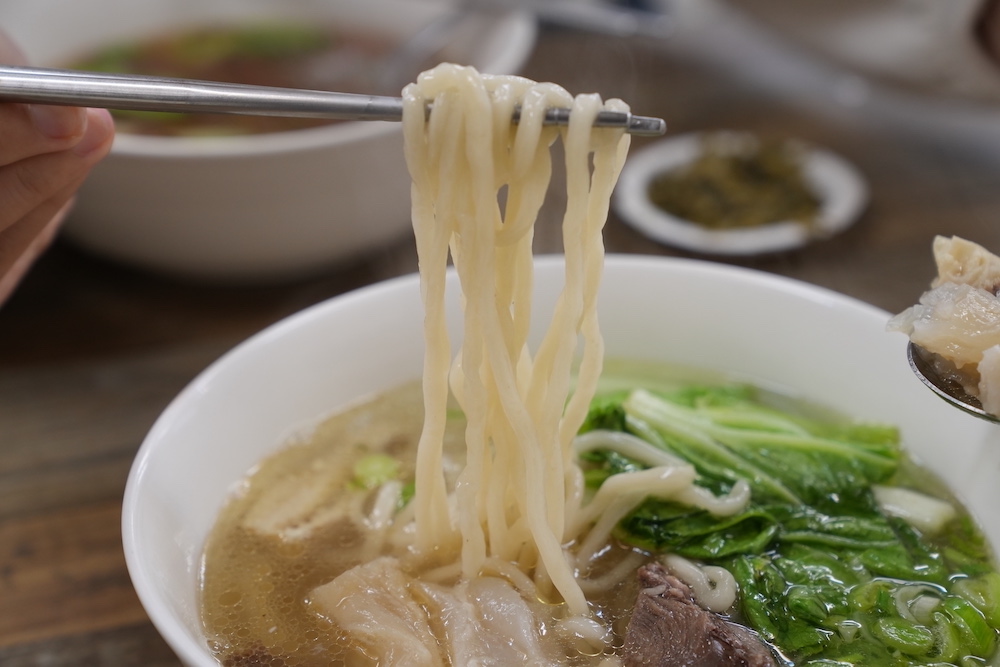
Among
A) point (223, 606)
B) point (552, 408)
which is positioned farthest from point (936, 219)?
point (223, 606)

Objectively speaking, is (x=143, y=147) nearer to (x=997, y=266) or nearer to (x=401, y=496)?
(x=401, y=496)

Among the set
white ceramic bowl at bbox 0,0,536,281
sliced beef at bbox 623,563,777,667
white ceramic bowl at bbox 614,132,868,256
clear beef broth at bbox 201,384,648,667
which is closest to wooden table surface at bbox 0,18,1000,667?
white ceramic bowl at bbox 614,132,868,256

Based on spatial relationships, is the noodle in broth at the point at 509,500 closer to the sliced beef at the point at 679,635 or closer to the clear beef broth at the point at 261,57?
the sliced beef at the point at 679,635

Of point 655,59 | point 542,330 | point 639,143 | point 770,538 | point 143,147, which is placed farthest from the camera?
point 655,59

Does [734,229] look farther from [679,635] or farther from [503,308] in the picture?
[679,635]

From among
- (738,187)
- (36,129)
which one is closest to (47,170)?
(36,129)
